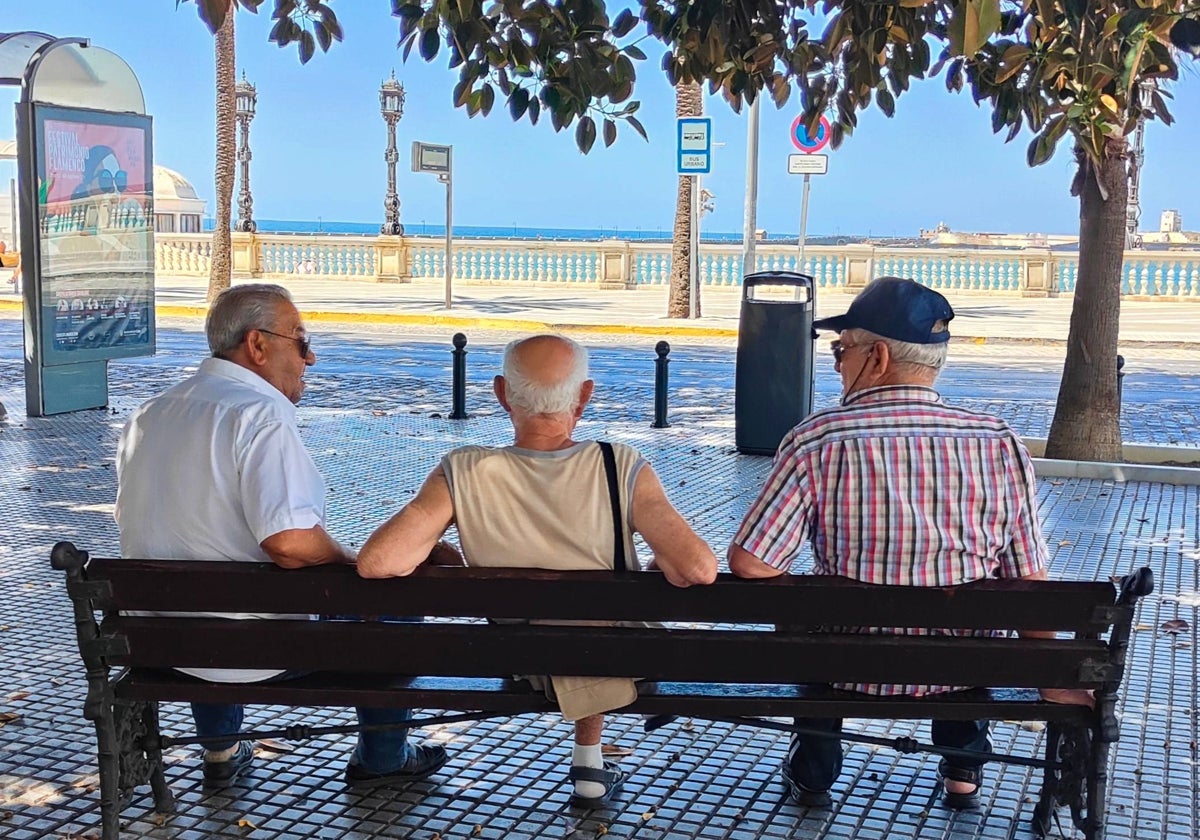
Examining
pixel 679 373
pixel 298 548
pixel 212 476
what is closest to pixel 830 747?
pixel 298 548

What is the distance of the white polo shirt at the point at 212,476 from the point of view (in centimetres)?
372

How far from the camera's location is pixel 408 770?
4.30 meters

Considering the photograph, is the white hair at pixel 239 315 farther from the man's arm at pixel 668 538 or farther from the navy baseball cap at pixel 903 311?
the navy baseball cap at pixel 903 311

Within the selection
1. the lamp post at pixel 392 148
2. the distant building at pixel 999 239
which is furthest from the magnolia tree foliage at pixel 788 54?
the distant building at pixel 999 239

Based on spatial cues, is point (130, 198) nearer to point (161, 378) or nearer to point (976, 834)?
point (161, 378)

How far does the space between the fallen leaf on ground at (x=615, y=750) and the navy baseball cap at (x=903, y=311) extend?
168cm

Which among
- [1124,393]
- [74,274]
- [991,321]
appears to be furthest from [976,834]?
[991,321]

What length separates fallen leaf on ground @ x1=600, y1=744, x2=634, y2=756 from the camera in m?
4.60

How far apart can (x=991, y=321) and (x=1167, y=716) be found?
68.0ft

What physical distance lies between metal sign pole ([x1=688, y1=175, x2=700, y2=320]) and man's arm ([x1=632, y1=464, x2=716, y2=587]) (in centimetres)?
1957

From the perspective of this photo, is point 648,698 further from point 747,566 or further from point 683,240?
point 683,240

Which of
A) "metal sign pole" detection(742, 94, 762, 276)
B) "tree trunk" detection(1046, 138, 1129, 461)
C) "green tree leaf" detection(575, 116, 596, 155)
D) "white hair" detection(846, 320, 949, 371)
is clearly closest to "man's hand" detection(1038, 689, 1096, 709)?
"white hair" detection(846, 320, 949, 371)

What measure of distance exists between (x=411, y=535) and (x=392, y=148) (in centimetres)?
3558

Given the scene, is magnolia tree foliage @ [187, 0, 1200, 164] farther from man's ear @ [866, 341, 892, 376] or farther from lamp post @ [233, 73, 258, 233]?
lamp post @ [233, 73, 258, 233]
